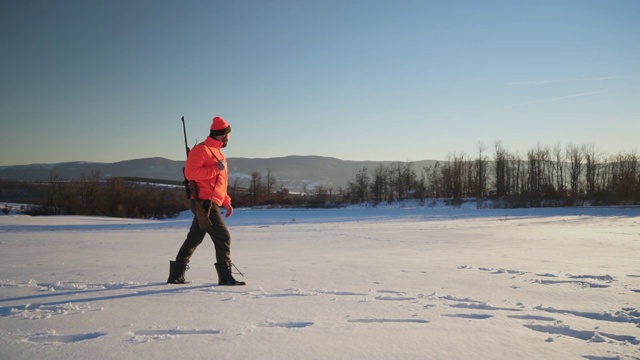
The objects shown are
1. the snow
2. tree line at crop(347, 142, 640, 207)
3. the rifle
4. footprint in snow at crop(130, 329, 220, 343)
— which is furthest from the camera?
tree line at crop(347, 142, 640, 207)

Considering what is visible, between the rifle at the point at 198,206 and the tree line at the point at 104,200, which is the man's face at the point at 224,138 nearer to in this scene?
the rifle at the point at 198,206

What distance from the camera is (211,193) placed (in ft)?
13.3

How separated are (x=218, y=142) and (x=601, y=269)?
5.72 metres

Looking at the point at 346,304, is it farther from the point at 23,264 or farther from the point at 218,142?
the point at 23,264

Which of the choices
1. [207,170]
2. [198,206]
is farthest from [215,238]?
[207,170]

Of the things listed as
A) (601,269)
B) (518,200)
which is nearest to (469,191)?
(518,200)

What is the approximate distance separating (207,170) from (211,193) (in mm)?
266

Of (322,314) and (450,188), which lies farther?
(450,188)

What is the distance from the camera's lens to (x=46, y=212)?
42.4 metres

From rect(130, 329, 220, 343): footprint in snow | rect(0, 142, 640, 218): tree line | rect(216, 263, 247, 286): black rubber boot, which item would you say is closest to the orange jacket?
rect(216, 263, 247, 286): black rubber boot

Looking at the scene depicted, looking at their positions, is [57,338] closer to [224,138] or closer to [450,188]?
[224,138]

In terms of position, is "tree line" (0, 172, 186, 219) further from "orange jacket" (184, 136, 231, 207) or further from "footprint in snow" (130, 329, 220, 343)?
"footprint in snow" (130, 329, 220, 343)

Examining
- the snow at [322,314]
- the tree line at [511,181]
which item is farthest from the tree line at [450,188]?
the snow at [322,314]

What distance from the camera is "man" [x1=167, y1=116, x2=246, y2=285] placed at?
13.0ft
